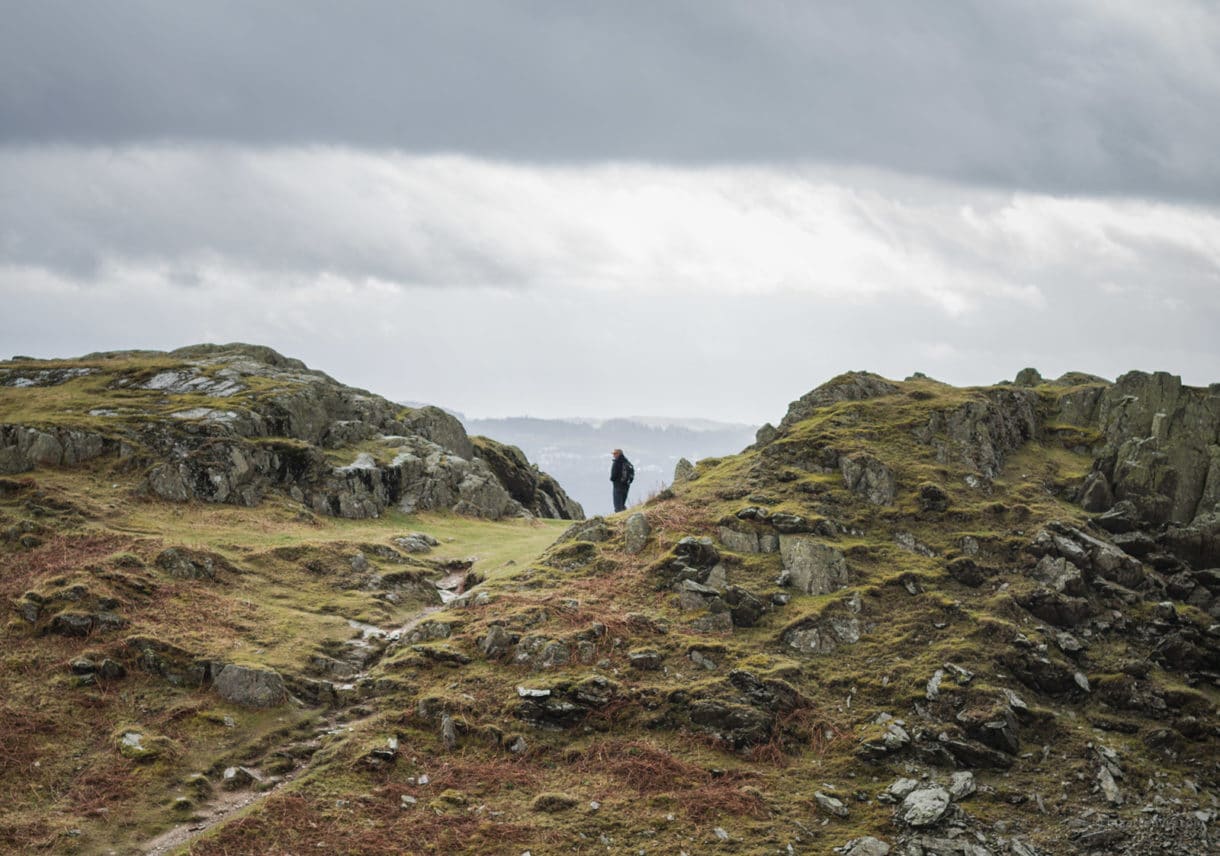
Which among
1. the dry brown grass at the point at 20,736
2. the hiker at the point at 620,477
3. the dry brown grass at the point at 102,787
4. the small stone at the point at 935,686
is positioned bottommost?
the dry brown grass at the point at 102,787

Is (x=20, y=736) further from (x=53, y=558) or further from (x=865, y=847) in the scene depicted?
(x=865, y=847)

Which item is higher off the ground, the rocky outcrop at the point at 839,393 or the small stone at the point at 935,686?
the rocky outcrop at the point at 839,393

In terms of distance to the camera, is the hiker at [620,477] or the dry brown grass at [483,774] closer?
the dry brown grass at [483,774]

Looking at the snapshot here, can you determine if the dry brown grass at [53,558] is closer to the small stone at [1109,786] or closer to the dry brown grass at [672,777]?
the dry brown grass at [672,777]

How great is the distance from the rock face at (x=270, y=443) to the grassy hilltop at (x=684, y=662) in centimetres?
172

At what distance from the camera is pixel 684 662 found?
24.0m

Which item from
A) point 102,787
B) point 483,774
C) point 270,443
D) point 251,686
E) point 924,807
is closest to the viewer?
point 102,787

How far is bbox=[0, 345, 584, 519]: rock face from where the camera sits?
3878 cm

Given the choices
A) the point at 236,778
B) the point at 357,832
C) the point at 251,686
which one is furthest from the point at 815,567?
the point at 236,778

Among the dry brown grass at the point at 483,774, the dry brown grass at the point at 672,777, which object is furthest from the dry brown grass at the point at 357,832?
the dry brown grass at the point at 672,777

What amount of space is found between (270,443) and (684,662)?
2827 centimetres

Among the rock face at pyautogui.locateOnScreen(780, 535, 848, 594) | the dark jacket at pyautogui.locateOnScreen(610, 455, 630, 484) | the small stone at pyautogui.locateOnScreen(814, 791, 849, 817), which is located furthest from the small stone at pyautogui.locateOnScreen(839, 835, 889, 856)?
the dark jacket at pyautogui.locateOnScreen(610, 455, 630, 484)

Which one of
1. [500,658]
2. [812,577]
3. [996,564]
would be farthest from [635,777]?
[996,564]

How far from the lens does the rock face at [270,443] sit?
38.8 metres
